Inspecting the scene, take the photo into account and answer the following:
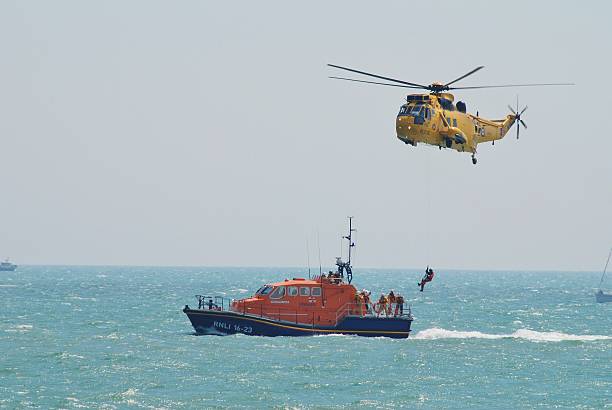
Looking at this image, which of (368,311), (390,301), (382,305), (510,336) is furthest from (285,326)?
(510,336)

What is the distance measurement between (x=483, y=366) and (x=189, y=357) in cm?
1133

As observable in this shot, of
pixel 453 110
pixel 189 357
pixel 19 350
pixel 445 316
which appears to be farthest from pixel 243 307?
pixel 445 316

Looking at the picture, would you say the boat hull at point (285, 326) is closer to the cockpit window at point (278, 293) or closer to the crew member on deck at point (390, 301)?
the crew member on deck at point (390, 301)

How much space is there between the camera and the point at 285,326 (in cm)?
5062

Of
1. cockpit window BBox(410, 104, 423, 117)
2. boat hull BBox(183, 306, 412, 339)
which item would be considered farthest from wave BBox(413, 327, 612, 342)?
cockpit window BBox(410, 104, 423, 117)

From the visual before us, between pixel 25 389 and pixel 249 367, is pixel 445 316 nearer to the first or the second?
pixel 249 367

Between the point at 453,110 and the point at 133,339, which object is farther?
the point at 133,339

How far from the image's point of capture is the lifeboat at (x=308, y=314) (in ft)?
166

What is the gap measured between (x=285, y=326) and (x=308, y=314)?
1.21 meters

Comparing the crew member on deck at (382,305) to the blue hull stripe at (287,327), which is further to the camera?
the crew member on deck at (382,305)

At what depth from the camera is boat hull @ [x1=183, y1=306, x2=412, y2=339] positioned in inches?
1989

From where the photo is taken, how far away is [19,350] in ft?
158

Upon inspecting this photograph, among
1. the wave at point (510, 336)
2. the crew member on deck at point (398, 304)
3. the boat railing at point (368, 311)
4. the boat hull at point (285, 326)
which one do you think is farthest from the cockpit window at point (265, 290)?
the wave at point (510, 336)

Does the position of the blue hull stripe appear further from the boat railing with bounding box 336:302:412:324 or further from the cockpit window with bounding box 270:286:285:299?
the cockpit window with bounding box 270:286:285:299
